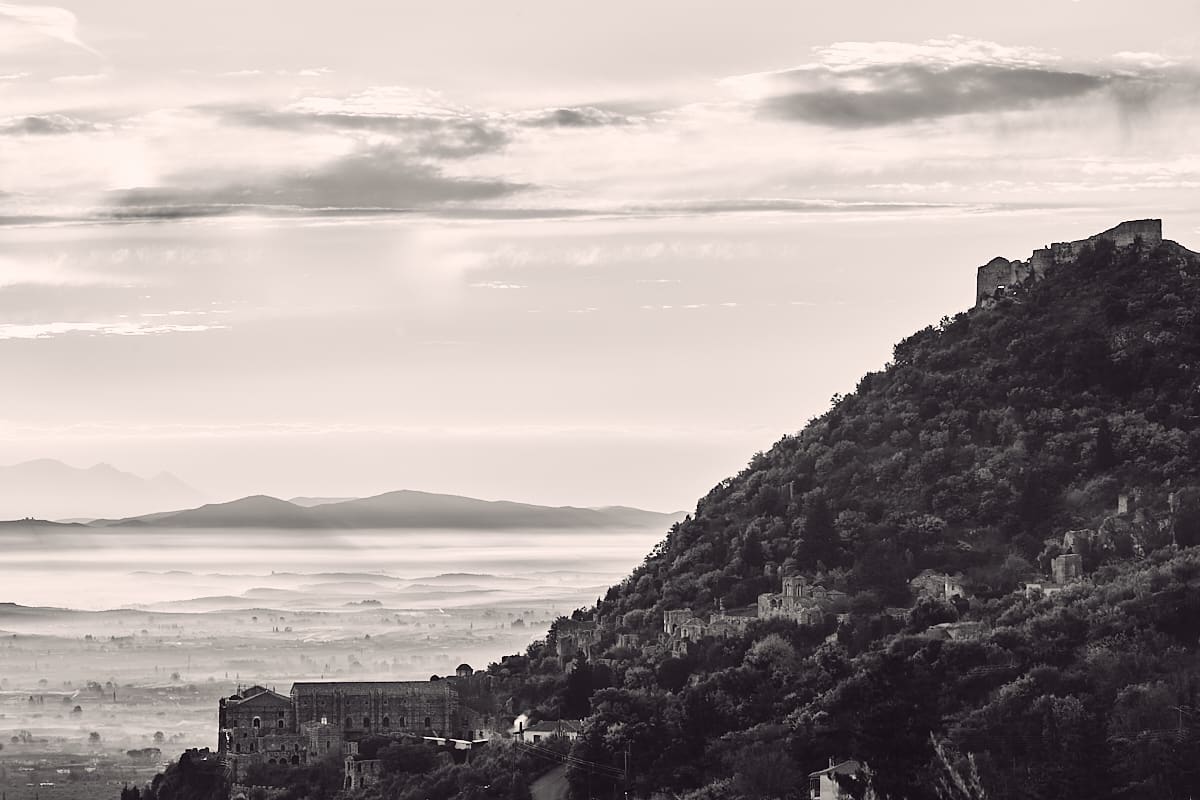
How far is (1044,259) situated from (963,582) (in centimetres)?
1824

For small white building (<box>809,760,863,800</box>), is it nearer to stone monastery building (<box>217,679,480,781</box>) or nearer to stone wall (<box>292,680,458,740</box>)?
stone monastery building (<box>217,679,480,781</box>)

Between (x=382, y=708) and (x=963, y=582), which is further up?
(x=963, y=582)

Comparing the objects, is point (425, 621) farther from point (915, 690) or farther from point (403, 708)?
point (915, 690)

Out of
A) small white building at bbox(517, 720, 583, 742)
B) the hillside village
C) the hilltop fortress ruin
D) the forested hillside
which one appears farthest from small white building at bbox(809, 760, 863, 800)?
the hilltop fortress ruin

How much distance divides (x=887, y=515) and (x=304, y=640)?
83.1m

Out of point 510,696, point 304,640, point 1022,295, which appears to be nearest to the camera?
point 510,696

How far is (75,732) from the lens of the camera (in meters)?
150

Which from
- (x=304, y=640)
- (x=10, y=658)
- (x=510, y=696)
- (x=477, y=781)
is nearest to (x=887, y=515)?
(x=510, y=696)

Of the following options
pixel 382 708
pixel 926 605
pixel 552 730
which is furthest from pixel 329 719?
pixel 926 605

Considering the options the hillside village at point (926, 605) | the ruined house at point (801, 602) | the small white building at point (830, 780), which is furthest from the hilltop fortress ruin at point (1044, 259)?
the small white building at point (830, 780)

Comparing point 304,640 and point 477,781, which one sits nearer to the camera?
point 477,781

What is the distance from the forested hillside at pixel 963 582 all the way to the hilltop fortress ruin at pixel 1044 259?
45cm

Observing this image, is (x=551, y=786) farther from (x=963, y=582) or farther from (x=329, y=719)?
(x=963, y=582)

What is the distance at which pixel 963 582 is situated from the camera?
85.2 m
